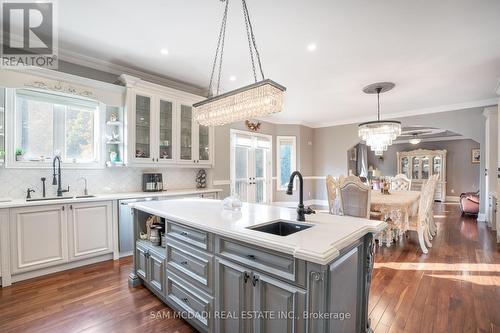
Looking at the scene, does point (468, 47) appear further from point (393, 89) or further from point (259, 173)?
point (259, 173)

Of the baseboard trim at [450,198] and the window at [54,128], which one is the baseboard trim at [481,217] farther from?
the window at [54,128]

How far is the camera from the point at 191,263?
182 centimetres

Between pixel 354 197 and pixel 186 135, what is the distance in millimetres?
2816

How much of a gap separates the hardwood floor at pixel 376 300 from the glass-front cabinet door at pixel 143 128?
1.50 meters

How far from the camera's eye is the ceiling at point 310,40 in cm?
225

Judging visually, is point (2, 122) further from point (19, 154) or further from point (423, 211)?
point (423, 211)

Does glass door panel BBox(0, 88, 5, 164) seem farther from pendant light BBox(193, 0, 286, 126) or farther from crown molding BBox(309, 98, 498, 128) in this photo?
crown molding BBox(309, 98, 498, 128)

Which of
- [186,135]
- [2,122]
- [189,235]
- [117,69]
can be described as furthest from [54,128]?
[189,235]

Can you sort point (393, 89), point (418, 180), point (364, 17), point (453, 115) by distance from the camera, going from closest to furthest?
point (364, 17)
point (393, 89)
point (453, 115)
point (418, 180)

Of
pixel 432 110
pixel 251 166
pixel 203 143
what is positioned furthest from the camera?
pixel 251 166

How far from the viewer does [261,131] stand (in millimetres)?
6836

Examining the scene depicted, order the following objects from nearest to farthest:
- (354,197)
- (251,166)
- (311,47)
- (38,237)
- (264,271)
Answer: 1. (264,271)
2. (38,237)
3. (311,47)
4. (354,197)
5. (251,166)

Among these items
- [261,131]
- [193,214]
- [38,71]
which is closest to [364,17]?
[193,214]

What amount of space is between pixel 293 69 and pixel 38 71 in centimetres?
323
